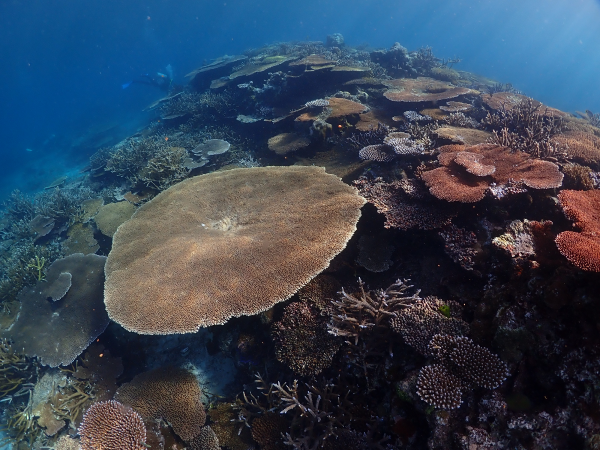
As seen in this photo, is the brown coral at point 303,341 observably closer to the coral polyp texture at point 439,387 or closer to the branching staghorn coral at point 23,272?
the coral polyp texture at point 439,387

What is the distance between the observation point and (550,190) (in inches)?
157

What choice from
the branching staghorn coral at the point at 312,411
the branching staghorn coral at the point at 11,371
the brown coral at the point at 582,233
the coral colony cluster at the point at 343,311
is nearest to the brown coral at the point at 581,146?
the coral colony cluster at the point at 343,311

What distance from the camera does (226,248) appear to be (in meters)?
3.90

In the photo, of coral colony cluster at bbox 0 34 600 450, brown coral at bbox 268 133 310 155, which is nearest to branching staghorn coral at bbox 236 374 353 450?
coral colony cluster at bbox 0 34 600 450

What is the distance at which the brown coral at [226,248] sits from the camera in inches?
134

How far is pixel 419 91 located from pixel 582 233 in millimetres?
8255

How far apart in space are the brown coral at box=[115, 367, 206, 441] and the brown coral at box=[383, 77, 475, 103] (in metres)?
8.59

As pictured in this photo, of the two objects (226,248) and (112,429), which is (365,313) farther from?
(112,429)

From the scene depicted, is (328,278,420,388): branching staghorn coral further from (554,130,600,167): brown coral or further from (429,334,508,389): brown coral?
(554,130,600,167): brown coral

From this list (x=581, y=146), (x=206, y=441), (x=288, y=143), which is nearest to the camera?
(x=206, y=441)

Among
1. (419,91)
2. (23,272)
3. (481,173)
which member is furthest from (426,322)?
(23,272)

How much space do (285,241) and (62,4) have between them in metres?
120

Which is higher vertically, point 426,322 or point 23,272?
point 426,322

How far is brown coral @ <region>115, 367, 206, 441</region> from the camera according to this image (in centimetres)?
399
